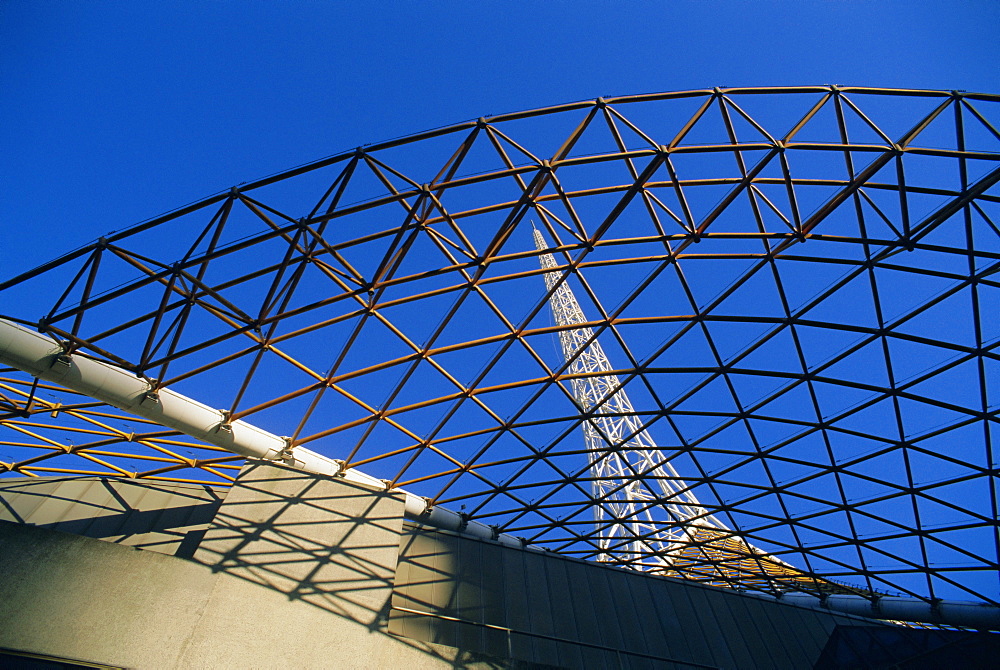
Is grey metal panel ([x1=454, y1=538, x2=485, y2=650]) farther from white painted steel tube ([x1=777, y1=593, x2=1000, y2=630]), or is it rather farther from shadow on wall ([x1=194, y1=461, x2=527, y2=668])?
white painted steel tube ([x1=777, y1=593, x2=1000, y2=630])

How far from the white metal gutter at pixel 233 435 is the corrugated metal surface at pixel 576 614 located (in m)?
1.15

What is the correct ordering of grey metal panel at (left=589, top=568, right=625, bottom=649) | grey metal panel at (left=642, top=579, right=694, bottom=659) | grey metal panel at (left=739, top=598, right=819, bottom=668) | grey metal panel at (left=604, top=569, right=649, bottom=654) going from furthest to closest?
grey metal panel at (left=739, top=598, right=819, bottom=668), grey metal panel at (left=642, top=579, right=694, bottom=659), grey metal panel at (left=604, top=569, right=649, bottom=654), grey metal panel at (left=589, top=568, right=625, bottom=649)

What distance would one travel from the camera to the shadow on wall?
74.6 ft

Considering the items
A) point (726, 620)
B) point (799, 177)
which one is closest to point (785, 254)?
point (799, 177)

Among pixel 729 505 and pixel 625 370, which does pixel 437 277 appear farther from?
pixel 729 505

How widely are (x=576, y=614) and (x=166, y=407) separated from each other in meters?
23.7

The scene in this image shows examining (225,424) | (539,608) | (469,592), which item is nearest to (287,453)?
(225,424)

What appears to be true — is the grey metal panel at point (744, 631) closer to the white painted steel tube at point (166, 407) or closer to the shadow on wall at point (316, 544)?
the white painted steel tube at point (166, 407)

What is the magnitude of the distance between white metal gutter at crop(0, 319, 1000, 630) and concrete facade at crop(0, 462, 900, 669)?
2.69ft

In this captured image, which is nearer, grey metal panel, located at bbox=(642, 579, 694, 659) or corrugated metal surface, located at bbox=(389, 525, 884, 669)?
corrugated metal surface, located at bbox=(389, 525, 884, 669)

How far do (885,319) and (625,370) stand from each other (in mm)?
10209

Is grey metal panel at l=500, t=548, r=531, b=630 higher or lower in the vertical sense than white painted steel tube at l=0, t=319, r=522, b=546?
lower

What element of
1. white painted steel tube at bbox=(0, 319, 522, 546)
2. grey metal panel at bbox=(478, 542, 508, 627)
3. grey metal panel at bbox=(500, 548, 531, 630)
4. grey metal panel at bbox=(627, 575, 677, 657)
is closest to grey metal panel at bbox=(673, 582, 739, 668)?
grey metal panel at bbox=(627, 575, 677, 657)

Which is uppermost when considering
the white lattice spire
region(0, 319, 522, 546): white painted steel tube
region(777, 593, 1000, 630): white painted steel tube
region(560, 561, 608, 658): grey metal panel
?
the white lattice spire
